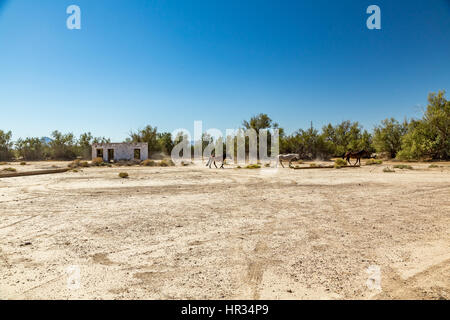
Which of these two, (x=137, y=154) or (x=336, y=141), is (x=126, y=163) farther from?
(x=336, y=141)

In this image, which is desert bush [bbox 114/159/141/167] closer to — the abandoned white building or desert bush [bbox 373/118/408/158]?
the abandoned white building

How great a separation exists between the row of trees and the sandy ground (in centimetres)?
2117

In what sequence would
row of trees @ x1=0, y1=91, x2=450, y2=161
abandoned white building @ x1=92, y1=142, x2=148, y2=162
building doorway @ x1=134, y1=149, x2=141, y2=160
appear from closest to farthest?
1. row of trees @ x1=0, y1=91, x2=450, y2=161
2. abandoned white building @ x1=92, y1=142, x2=148, y2=162
3. building doorway @ x1=134, y1=149, x2=141, y2=160

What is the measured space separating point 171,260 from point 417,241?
13.4ft

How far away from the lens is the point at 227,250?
4051 millimetres

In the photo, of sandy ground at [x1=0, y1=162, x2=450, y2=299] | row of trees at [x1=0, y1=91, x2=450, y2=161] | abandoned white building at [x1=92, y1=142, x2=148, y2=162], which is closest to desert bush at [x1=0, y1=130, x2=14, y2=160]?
row of trees at [x1=0, y1=91, x2=450, y2=161]

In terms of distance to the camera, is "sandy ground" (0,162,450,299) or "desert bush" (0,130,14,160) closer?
"sandy ground" (0,162,450,299)

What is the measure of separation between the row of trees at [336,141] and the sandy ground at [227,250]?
2117 cm

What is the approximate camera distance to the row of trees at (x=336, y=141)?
23750 millimetres

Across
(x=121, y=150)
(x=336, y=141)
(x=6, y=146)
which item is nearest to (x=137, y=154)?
(x=121, y=150)

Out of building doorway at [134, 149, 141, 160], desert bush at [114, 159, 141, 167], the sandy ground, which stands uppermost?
building doorway at [134, 149, 141, 160]

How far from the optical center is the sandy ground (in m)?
2.85

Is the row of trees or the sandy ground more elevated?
the row of trees
